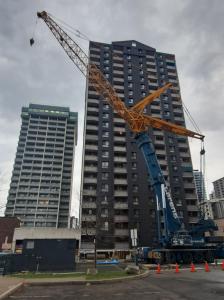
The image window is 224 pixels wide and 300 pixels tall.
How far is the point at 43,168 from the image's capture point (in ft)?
427

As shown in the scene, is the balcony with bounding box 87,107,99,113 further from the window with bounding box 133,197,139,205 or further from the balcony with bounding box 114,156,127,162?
the window with bounding box 133,197,139,205

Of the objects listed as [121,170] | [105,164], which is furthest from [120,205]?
[105,164]

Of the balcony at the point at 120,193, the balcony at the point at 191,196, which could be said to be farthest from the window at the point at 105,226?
the balcony at the point at 191,196

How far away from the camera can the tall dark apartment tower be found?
59.3 meters

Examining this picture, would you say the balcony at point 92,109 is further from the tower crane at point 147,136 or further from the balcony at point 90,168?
the tower crane at point 147,136

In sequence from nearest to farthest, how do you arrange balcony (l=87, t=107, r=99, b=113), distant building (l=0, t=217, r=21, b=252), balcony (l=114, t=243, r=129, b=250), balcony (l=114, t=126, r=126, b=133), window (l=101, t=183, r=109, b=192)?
balcony (l=114, t=243, r=129, b=250)
distant building (l=0, t=217, r=21, b=252)
window (l=101, t=183, r=109, b=192)
balcony (l=114, t=126, r=126, b=133)
balcony (l=87, t=107, r=99, b=113)

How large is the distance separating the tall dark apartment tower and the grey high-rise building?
6226 cm

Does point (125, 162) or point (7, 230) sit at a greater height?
point (125, 162)

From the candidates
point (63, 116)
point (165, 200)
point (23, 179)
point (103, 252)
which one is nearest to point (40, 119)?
point (63, 116)

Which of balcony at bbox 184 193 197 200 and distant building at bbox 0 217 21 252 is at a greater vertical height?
balcony at bbox 184 193 197 200

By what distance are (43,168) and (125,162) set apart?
74.8 metres

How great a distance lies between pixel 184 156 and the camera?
74.4 meters

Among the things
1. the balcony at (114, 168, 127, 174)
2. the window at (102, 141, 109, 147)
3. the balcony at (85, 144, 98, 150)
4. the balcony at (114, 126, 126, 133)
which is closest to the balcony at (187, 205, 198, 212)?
the balcony at (114, 168, 127, 174)

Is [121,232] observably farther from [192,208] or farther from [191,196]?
[191,196]
